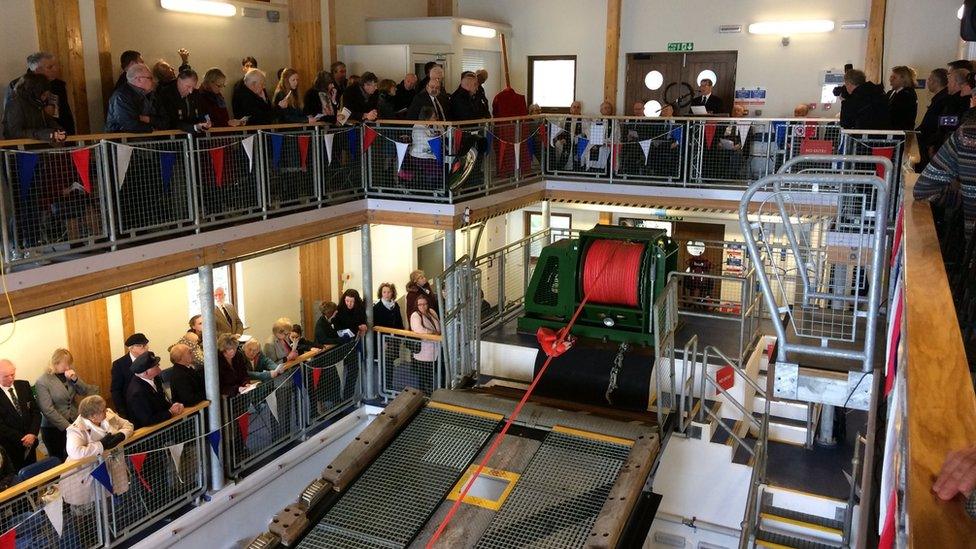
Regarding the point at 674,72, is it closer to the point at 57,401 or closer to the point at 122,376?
the point at 122,376

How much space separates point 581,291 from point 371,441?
11.9 feet

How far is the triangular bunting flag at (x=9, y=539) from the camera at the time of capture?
6.71 metres

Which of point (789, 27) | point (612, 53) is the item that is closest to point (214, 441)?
point (612, 53)

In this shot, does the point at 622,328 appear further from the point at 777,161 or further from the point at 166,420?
the point at 166,420

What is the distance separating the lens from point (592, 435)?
27.0 ft

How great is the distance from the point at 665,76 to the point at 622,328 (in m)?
7.29

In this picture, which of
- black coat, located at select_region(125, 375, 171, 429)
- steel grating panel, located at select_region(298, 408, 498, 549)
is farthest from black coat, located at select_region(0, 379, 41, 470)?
steel grating panel, located at select_region(298, 408, 498, 549)

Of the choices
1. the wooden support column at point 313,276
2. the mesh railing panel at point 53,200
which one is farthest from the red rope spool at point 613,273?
the mesh railing panel at point 53,200

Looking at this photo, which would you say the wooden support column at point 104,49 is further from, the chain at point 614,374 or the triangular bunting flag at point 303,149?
the chain at point 614,374

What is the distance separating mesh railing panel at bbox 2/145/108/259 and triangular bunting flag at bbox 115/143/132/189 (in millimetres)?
171

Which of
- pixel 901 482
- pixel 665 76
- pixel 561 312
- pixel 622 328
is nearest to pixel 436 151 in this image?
pixel 561 312

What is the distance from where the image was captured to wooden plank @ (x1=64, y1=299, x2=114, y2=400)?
10008 mm

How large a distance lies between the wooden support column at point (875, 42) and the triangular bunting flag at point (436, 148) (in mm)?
7862

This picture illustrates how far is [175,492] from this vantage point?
8.80 metres
